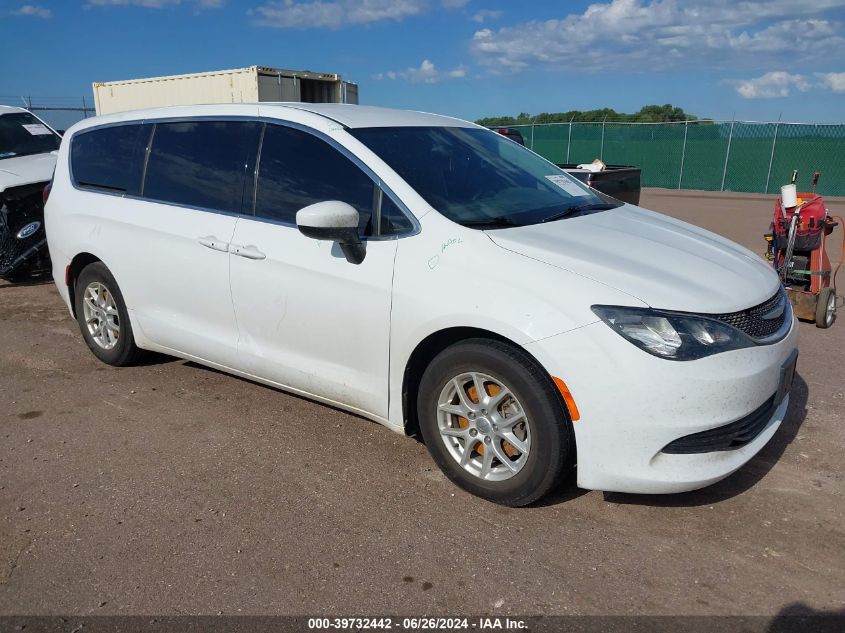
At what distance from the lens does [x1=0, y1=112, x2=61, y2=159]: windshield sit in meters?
9.16

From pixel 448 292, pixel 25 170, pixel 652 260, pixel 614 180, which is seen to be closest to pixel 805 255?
pixel 614 180

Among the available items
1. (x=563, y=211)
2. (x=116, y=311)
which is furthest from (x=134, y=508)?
(x=563, y=211)

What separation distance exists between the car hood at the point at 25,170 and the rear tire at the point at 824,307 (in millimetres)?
8314

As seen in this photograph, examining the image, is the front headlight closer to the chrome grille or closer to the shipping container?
the chrome grille

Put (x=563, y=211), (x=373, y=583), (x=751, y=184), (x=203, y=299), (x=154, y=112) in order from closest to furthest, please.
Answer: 1. (x=373, y=583)
2. (x=563, y=211)
3. (x=203, y=299)
4. (x=154, y=112)
5. (x=751, y=184)

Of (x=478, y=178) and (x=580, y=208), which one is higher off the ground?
(x=478, y=178)

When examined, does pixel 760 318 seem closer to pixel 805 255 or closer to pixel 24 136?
pixel 805 255

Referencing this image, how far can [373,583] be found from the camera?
279cm

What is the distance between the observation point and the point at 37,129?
9648mm

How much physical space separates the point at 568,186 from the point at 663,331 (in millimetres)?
1765

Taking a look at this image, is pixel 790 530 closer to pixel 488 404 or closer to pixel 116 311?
pixel 488 404

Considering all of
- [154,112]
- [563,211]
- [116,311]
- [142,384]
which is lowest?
[142,384]

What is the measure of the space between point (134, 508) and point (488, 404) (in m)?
1.75

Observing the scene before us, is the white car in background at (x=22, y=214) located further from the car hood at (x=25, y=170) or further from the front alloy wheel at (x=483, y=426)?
the front alloy wheel at (x=483, y=426)
